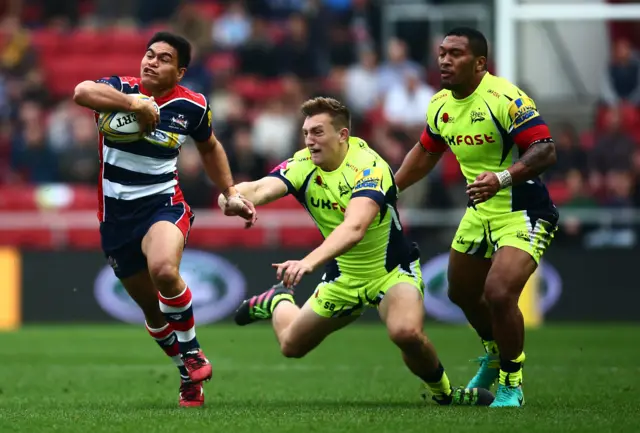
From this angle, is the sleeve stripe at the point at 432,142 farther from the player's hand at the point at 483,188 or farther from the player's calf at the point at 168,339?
the player's calf at the point at 168,339

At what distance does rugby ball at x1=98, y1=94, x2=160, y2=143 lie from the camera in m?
8.48

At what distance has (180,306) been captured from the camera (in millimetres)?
8594

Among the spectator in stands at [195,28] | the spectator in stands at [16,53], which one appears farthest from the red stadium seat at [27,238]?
the spectator in stands at [195,28]

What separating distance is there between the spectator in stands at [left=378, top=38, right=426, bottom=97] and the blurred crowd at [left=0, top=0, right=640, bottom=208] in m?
0.02

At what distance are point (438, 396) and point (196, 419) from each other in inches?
78.4

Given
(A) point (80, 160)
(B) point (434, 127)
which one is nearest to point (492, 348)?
(B) point (434, 127)

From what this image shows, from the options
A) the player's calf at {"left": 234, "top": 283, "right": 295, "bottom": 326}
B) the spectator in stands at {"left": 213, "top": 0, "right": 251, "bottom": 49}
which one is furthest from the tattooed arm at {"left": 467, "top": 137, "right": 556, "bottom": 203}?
the spectator in stands at {"left": 213, "top": 0, "right": 251, "bottom": 49}

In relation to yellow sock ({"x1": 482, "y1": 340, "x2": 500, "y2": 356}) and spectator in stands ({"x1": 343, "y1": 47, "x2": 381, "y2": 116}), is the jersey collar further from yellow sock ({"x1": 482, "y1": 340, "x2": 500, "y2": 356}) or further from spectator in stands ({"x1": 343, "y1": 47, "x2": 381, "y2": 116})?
spectator in stands ({"x1": 343, "y1": 47, "x2": 381, "y2": 116})

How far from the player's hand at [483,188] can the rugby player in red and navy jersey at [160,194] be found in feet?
5.25

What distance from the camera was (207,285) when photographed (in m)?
17.1

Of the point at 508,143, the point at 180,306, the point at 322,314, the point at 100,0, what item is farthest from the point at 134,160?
the point at 100,0

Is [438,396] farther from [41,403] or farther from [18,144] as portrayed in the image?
[18,144]

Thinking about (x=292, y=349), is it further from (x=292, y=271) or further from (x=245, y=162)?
(x=245, y=162)

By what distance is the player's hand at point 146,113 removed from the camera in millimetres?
8258
